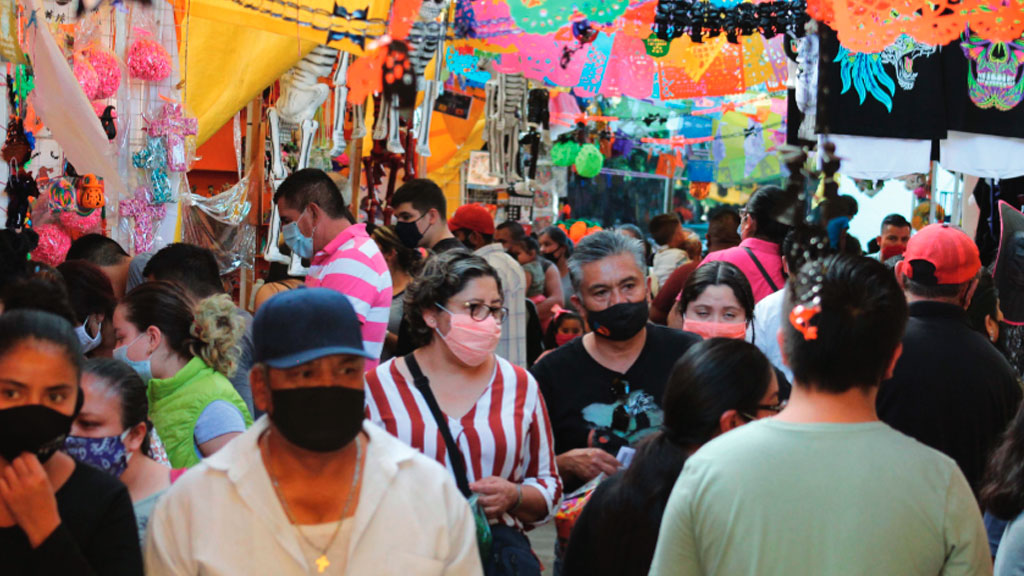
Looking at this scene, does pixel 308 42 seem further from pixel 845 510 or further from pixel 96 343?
pixel 845 510

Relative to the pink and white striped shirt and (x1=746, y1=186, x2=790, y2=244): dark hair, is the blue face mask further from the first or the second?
(x1=746, y1=186, x2=790, y2=244): dark hair

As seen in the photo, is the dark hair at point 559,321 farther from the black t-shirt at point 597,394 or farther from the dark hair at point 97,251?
the black t-shirt at point 597,394

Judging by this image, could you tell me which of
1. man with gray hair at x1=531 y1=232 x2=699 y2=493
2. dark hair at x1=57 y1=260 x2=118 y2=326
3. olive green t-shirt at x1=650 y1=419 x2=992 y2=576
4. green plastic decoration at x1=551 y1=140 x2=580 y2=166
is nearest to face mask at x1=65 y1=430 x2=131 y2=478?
man with gray hair at x1=531 y1=232 x2=699 y2=493

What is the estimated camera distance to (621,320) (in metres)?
3.47

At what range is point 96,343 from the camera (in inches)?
168

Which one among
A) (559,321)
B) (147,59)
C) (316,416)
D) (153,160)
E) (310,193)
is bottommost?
(559,321)

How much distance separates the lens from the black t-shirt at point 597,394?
3418 mm

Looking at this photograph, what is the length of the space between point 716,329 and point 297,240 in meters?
1.84

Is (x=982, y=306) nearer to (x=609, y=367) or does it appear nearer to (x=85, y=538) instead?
(x=609, y=367)

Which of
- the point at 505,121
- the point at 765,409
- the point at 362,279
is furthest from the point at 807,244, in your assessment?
the point at 505,121

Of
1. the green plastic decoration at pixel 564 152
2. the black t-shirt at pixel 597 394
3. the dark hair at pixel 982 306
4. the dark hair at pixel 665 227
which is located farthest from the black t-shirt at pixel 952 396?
the green plastic decoration at pixel 564 152

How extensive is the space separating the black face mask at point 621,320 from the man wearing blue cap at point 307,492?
1.43 meters

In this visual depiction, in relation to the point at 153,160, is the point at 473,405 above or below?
below

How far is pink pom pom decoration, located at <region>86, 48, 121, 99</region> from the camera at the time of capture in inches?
206
